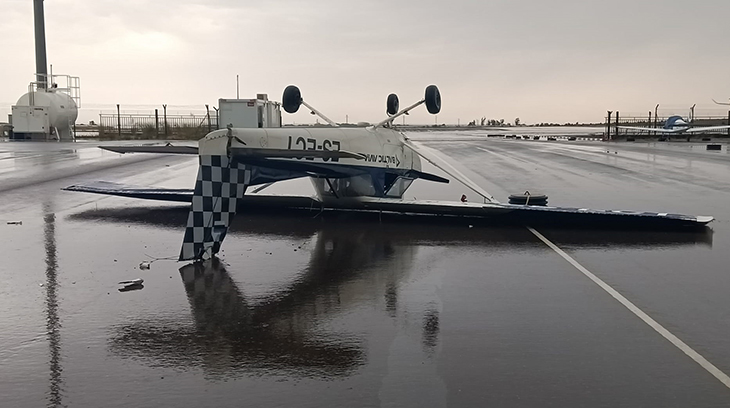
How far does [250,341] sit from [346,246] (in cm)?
400

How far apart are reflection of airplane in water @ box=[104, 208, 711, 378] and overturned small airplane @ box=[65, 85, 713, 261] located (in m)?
0.37

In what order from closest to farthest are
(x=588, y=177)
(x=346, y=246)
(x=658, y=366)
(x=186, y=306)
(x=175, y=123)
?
(x=658, y=366), (x=186, y=306), (x=346, y=246), (x=588, y=177), (x=175, y=123)

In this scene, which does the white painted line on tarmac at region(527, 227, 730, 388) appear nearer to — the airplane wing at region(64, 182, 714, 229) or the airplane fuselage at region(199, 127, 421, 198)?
the airplane wing at region(64, 182, 714, 229)

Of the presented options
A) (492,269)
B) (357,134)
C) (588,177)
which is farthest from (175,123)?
(492,269)

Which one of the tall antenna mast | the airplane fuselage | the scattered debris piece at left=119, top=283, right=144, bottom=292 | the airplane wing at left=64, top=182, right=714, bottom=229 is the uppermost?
the tall antenna mast

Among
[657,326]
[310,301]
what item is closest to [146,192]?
[310,301]

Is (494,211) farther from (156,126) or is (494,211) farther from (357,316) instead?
(156,126)

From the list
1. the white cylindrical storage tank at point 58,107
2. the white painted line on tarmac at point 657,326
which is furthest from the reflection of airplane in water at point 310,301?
the white cylindrical storage tank at point 58,107

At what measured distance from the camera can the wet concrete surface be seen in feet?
13.9

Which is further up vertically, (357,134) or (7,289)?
(357,134)

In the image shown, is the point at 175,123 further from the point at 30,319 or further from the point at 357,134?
the point at 30,319

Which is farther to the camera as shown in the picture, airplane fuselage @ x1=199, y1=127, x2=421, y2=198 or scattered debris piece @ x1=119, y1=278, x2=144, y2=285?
airplane fuselage @ x1=199, y1=127, x2=421, y2=198

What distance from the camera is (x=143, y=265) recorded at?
7.73 m

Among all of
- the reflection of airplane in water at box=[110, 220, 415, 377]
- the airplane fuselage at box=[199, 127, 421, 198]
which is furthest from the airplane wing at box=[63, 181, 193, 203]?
the reflection of airplane in water at box=[110, 220, 415, 377]
